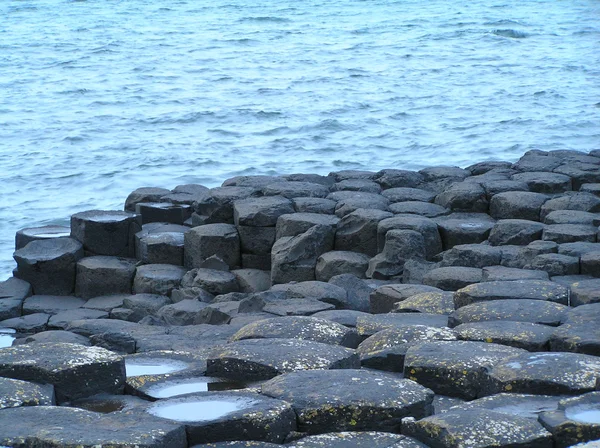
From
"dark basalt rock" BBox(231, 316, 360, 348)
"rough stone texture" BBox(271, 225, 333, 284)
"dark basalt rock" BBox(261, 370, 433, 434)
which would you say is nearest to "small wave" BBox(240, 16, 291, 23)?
"rough stone texture" BBox(271, 225, 333, 284)

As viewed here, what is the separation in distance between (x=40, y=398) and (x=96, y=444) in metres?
0.67

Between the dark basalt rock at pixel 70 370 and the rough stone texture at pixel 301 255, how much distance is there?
4.62m

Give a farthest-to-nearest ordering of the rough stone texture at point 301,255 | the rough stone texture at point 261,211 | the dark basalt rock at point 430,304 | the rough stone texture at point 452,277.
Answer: the rough stone texture at point 261,211 < the rough stone texture at point 301,255 < the rough stone texture at point 452,277 < the dark basalt rock at point 430,304

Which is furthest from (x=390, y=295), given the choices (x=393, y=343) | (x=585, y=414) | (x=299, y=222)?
(x=585, y=414)

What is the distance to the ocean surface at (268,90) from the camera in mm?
19844

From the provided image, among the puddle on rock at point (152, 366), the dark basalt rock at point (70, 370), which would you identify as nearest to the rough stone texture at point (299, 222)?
the puddle on rock at point (152, 366)

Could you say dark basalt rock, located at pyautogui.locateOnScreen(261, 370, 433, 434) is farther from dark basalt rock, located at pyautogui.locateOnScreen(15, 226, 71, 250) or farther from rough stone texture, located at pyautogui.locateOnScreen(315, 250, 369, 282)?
dark basalt rock, located at pyautogui.locateOnScreen(15, 226, 71, 250)

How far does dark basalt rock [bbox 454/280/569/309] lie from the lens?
199 inches

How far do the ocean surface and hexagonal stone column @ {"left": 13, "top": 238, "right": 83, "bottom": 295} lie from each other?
2.94 metres

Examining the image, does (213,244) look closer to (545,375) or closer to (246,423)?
(545,375)

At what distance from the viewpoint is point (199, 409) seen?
10.6 feet

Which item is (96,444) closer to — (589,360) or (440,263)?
(589,360)

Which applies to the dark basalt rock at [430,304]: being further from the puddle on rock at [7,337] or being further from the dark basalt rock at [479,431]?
the puddle on rock at [7,337]

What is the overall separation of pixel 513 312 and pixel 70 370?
2216 mm
